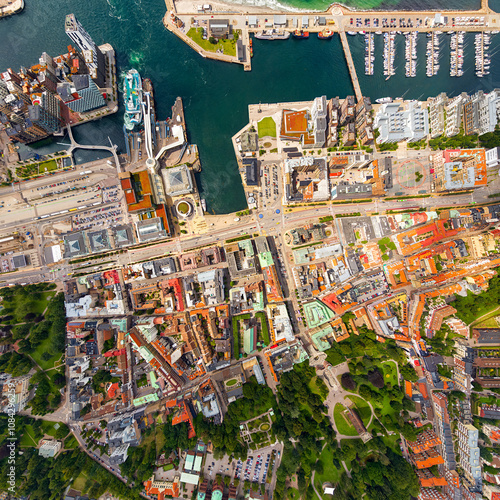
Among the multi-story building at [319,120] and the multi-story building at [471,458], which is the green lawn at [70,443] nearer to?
the multi-story building at [471,458]

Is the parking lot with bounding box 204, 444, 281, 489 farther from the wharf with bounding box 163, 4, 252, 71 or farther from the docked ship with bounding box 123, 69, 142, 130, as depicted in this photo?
the wharf with bounding box 163, 4, 252, 71

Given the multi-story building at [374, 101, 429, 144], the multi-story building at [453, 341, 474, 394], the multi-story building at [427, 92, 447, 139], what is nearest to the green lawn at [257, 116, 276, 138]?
the multi-story building at [374, 101, 429, 144]

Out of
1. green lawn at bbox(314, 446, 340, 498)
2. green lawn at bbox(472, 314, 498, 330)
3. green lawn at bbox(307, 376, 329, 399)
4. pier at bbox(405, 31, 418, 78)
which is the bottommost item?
green lawn at bbox(314, 446, 340, 498)

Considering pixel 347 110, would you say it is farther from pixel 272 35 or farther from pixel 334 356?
pixel 334 356

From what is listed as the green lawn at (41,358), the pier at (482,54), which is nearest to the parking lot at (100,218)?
the green lawn at (41,358)

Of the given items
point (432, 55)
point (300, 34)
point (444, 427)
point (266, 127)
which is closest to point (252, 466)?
point (444, 427)

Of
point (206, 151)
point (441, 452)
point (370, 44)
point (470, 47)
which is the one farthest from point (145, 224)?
point (470, 47)

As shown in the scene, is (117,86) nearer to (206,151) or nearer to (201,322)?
(206,151)
